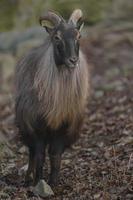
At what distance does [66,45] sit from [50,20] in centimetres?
55

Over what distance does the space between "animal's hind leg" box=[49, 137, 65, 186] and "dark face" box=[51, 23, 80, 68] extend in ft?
3.07

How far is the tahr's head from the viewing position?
7.96m

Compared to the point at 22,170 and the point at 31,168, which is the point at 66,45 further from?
the point at 22,170

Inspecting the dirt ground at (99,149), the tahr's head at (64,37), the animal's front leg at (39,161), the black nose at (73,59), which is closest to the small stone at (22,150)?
the dirt ground at (99,149)

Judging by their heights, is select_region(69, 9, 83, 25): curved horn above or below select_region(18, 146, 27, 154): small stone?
above

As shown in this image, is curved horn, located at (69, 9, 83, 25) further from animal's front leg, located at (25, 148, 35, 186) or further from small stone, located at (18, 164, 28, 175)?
small stone, located at (18, 164, 28, 175)

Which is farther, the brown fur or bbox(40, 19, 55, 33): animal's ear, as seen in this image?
bbox(40, 19, 55, 33): animal's ear

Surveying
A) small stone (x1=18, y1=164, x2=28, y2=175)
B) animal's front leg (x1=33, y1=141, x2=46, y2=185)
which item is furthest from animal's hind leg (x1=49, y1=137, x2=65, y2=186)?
small stone (x1=18, y1=164, x2=28, y2=175)

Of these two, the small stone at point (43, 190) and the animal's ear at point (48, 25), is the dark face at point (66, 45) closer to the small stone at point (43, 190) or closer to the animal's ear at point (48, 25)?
the animal's ear at point (48, 25)

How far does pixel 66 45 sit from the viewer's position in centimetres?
802

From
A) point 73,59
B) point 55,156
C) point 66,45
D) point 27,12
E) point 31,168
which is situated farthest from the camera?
point 27,12

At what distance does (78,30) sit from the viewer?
27.2 feet

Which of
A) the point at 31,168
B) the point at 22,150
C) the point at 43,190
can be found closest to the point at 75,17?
the point at 31,168

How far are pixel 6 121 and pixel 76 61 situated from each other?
498 cm
